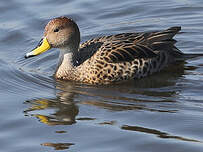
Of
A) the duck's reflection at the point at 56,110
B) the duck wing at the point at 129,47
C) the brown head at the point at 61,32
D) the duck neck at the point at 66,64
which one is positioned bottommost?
the duck's reflection at the point at 56,110

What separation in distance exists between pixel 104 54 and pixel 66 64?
712 millimetres

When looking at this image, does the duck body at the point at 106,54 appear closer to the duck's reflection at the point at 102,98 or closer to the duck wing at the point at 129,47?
the duck wing at the point at 129,47

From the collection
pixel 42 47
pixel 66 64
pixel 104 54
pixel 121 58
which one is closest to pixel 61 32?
pixel 42 47

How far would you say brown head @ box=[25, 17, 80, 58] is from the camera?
32.9 feet

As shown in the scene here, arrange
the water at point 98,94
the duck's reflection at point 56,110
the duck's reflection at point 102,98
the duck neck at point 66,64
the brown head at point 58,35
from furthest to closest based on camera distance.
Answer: the duck neck at point 66,64
the brown head at point 58,35
the duck's reflection at point 102,98
the duck's reflection at point 56,110
the water at point 98,94

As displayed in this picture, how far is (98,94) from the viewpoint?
929cm

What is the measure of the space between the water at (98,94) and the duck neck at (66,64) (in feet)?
0.63

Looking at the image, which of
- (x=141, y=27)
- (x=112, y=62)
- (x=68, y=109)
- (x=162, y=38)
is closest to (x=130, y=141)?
(x=68, y=109)

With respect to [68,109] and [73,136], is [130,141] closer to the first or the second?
[73,136]

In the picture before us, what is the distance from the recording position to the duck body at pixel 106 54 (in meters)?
9.92

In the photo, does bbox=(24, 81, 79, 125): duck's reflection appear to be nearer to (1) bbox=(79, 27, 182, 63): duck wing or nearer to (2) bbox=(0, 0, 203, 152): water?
(2) bbox=(0, 0, 203, 152): water

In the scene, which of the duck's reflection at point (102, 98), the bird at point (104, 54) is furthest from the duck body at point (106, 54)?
the duck's reflection at point (102, 98)

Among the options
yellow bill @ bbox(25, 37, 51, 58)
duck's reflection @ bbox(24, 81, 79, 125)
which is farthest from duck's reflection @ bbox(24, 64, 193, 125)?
yellow bill @ bbox(25, 37, 51, 58)

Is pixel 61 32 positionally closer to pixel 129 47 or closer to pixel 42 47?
pixel 42 47
